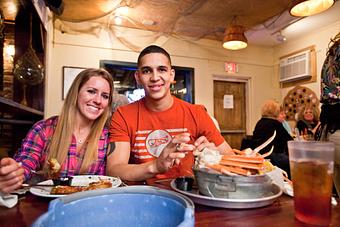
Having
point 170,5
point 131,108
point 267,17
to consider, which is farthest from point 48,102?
point 267,17

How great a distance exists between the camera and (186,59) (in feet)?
16.2

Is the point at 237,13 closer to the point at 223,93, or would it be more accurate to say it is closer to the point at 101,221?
the point at 223,93

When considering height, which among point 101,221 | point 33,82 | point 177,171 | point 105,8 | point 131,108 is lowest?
point 177,171

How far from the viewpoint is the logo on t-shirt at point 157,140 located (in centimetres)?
146

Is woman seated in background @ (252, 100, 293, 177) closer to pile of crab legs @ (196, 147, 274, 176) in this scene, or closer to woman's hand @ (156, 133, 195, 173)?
woman's hand @ (156, 133, 195, 173)

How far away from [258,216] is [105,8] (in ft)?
11.7

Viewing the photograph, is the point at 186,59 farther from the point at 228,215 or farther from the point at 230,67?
the point at 228,215

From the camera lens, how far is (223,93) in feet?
17.8

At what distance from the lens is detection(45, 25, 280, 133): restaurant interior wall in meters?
3.99

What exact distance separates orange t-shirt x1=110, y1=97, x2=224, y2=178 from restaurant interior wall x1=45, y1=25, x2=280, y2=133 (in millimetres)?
2758

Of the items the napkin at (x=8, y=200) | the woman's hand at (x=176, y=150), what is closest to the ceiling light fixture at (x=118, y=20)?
the woman's hand at (x=176, y=150)

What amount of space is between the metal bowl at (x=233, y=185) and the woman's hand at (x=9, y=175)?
0.51m

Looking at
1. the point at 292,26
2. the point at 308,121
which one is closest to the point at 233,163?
the point at 308,121

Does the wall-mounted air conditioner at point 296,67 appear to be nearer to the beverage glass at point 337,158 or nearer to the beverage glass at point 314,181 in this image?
the beverage glass at point 337,158
